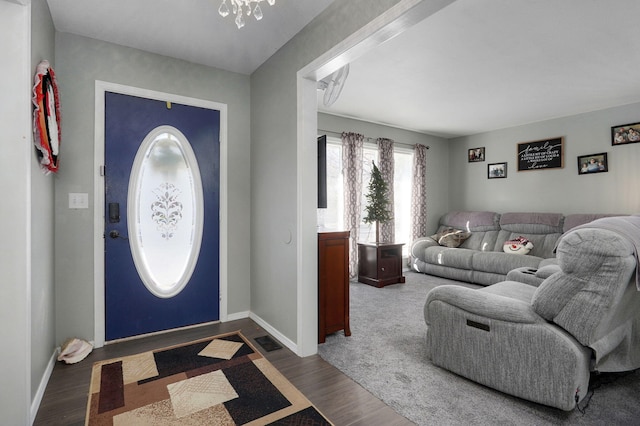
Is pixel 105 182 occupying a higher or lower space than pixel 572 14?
lower

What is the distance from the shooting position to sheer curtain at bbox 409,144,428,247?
20.0ft

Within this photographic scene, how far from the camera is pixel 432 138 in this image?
645 centimetres

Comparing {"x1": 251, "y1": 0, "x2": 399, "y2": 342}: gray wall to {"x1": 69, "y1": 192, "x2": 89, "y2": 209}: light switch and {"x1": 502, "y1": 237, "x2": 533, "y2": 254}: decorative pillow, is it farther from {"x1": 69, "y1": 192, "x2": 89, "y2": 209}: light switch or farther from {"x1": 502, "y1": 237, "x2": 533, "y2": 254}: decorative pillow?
{"x1": 502, "y1": 237, "x2": 533, "y2": 254}: decorative pillow

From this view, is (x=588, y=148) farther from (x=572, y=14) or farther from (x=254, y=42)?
(x=254, y=42)

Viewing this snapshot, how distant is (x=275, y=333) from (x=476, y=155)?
5218 millimetres

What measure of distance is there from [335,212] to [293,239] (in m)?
A: 2.66

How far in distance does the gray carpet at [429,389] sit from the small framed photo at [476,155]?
4.16 metres

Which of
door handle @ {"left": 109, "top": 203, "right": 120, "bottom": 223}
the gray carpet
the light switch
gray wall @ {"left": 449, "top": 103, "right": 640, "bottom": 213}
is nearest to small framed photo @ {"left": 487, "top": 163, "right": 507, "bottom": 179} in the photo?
gray wall @ {"left": 449, "top": 103, "right": 640, "bottom": 213}

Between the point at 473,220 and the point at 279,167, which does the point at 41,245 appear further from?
the point at 473,220

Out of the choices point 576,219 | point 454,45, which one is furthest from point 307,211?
point 576,219

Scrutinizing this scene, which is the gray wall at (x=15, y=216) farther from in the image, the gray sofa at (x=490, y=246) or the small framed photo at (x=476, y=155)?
the small framed photo at (x=476, y=155)

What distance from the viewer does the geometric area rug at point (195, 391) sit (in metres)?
1.78

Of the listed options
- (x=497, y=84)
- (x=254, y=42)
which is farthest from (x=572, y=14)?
(x=254, y=42)

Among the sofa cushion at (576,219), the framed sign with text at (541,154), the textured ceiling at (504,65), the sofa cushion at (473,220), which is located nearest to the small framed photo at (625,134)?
the textured ceiling at (504,65)
